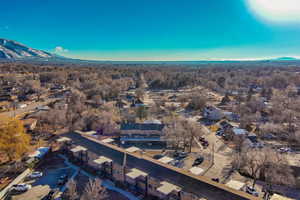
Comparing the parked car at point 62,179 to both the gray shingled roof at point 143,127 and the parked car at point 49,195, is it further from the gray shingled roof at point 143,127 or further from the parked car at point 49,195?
the gray shingled roof at point 143,127

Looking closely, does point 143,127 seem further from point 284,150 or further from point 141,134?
point 284,150

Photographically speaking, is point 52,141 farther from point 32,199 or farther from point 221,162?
point 221,162

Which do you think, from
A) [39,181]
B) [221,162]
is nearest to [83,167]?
[39,181]

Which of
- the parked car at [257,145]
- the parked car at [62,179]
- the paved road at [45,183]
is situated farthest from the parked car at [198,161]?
the parked car at [62,179]

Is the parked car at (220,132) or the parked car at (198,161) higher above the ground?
the parked car at (198,161)

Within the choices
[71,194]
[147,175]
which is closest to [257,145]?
[147,175]
